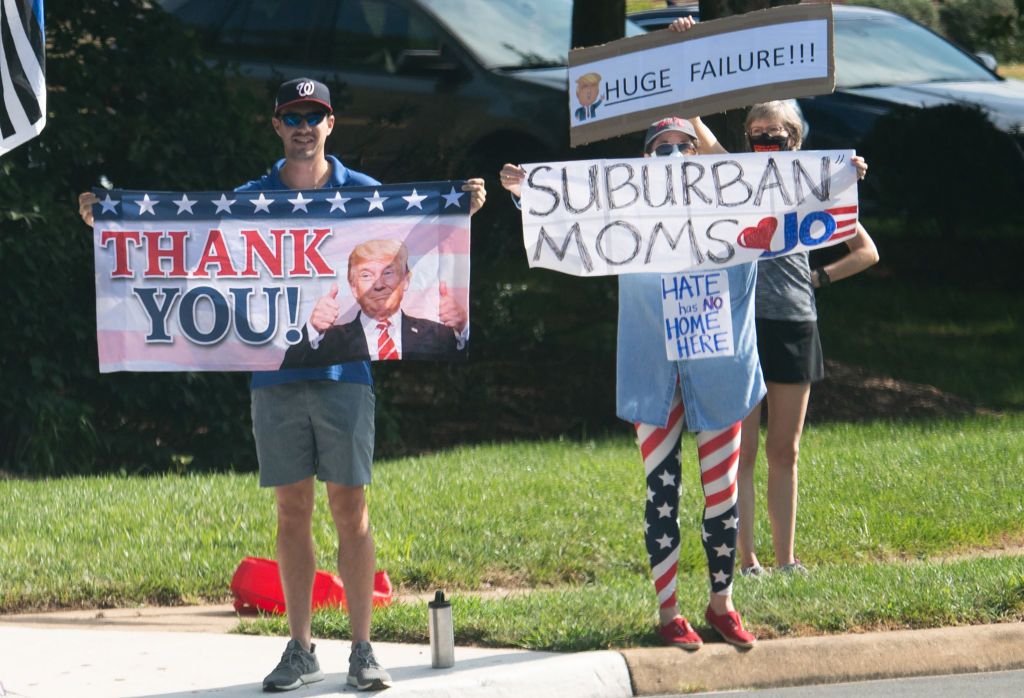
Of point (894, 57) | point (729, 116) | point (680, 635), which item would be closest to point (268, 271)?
point (680, 635)

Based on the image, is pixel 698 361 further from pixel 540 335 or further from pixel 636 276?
pixel 540 335

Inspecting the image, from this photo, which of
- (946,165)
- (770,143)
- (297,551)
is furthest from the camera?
(946,165)

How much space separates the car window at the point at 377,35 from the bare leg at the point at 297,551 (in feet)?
24.1

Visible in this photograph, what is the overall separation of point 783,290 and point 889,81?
7.64 metres

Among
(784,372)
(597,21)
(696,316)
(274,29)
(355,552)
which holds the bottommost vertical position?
(355,552)

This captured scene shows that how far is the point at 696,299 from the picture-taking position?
6.14m

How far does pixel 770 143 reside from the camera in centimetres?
678

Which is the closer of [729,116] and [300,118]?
[300,118]

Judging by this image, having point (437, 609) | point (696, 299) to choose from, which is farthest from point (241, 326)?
point (696, 299)

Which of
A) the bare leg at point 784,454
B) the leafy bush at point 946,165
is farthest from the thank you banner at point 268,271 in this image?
the leafy bush at point 946,165

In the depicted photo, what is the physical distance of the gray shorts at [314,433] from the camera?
569 cm

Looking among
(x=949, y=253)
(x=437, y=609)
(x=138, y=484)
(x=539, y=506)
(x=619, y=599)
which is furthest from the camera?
(x=949, y=253)

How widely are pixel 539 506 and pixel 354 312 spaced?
2610 mm

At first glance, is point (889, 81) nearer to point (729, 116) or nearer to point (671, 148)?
point (729, 116)
